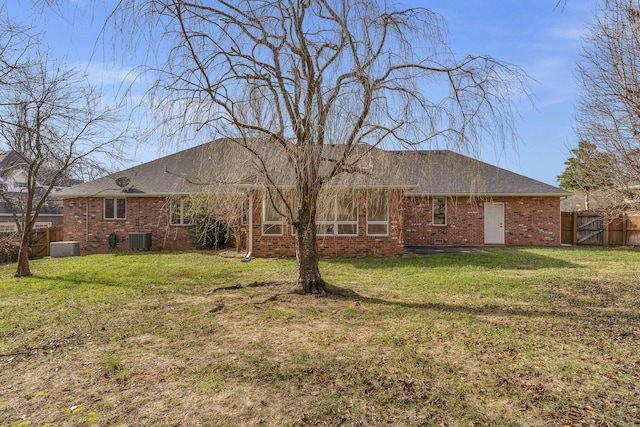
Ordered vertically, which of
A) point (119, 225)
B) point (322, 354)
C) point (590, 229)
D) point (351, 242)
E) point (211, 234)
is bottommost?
point (322, 354)

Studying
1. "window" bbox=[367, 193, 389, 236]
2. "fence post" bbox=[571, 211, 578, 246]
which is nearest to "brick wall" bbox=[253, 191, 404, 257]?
"window" bbox=[367, 193, 389, 236]

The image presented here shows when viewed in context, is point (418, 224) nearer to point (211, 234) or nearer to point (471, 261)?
point (471, 261)

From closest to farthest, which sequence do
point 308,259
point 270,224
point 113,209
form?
point 308,259, point 270,224, point 113,209

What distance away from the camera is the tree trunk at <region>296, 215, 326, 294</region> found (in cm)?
683

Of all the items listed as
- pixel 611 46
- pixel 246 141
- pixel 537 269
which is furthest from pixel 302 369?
pixel 537 269

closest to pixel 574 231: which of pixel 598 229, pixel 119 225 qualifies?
pixel 598 229

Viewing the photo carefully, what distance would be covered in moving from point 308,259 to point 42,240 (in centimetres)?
1329

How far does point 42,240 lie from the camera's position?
15.0 metres

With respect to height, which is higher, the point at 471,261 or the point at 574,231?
the point at 574,231

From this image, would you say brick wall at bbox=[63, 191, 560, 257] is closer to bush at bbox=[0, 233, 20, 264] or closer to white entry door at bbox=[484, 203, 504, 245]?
white entry door at bbox=[484, 203, 504, 245]

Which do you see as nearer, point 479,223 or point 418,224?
point 479,223

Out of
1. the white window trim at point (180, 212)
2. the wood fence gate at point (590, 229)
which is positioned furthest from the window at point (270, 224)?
the wood fence gate at point (590, 229)

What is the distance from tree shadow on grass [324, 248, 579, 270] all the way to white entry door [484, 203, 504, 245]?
2.85m

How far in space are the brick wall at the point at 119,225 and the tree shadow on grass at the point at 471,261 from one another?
24.7 ft
